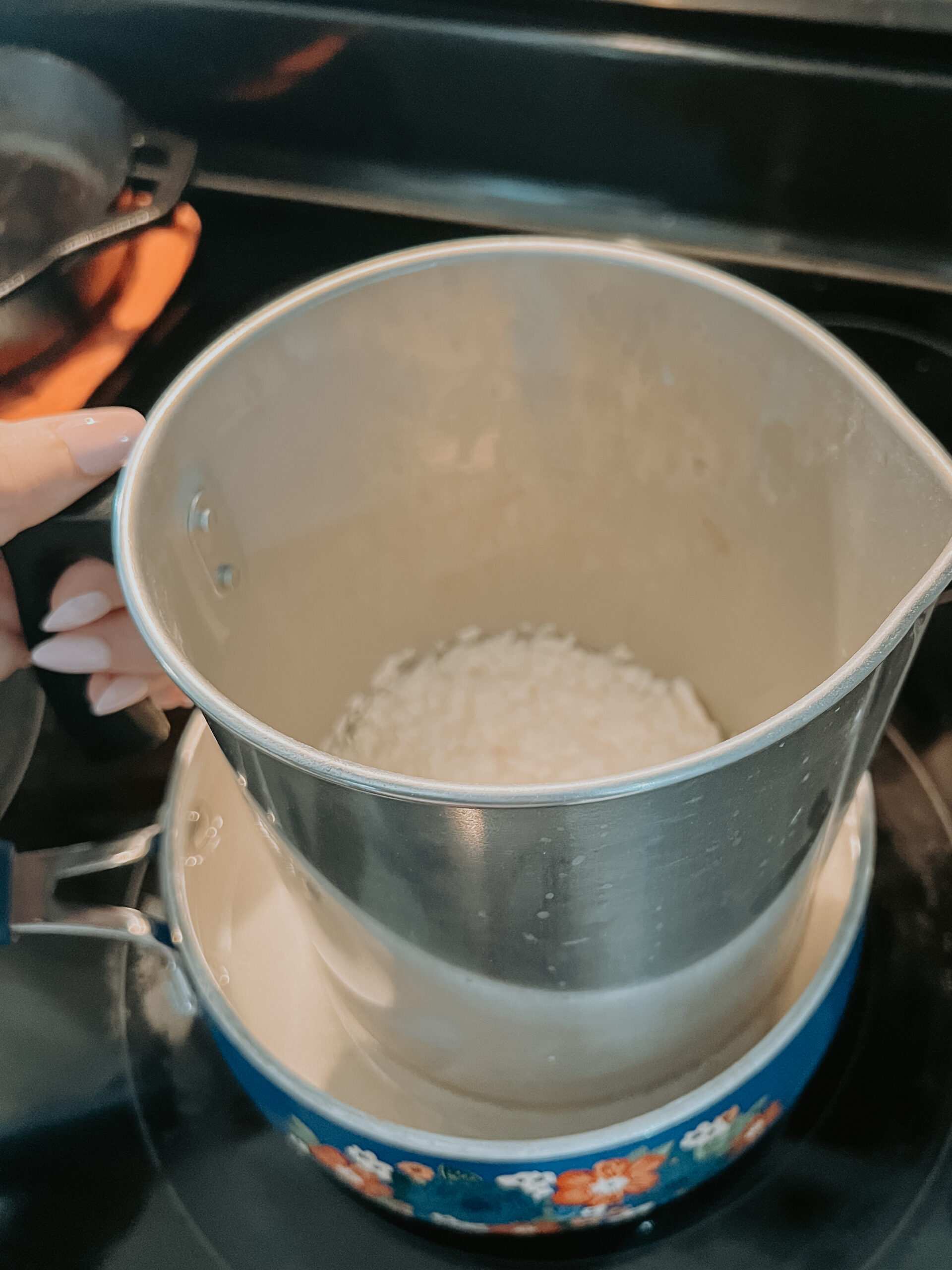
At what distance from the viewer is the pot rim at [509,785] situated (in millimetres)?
206

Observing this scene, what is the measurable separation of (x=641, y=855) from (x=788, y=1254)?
20 centimetres

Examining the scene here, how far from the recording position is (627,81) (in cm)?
34

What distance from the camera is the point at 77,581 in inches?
15.0

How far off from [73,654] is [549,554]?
0.22 meters

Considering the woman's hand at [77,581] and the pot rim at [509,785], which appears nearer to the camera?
the pot rim at [509,785]

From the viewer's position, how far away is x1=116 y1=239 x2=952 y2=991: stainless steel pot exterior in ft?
0.75

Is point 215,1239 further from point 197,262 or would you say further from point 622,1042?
point 197,262

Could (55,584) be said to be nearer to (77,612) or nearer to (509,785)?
(77,612)

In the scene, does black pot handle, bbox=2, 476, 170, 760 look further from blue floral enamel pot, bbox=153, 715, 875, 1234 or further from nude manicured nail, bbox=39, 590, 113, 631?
blue floral enamel pot, bbox=153, 715, 875, 1234

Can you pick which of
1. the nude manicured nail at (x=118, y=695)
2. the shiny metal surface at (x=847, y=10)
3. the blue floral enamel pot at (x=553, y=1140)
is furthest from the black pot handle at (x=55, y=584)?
the shiny metal surface at (x=847, y=10)

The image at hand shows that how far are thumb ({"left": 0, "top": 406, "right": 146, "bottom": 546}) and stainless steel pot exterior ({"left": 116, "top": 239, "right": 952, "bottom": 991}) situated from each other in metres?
0.02

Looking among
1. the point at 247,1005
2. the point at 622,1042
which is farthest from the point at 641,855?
the point at 247,1005

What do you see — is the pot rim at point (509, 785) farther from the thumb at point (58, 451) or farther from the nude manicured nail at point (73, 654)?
the nude manicured nail at point (73, 654)

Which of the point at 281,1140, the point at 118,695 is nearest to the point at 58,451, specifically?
the point at 118,695
